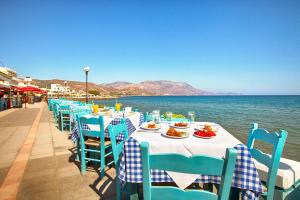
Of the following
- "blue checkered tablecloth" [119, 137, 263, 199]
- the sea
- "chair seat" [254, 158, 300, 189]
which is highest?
"blue checkered tablecloth" [119, 137, 263, 199]

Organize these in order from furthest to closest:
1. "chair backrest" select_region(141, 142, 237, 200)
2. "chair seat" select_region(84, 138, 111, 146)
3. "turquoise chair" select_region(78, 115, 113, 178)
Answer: "chair seat" select_region(84, 138, 111, 146) < "turquoise chair" select_region(78, 115, 113, 178) < "chair backrest" select_region(141, 142, 237, 200)

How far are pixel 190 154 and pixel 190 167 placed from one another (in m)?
0.77

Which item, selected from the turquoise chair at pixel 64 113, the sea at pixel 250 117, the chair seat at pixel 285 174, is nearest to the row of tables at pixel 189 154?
the chair seat at pixel 285 174

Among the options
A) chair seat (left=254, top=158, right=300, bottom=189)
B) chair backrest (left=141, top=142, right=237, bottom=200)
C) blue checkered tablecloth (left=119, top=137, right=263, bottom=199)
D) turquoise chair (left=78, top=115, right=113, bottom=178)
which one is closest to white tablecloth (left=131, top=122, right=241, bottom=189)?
blue checkered tablecloth (left=119, top=137, right=263, bottom=199)

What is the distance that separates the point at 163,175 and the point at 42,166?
297cm

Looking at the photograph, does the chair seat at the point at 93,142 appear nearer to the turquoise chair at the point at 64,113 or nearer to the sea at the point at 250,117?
the turquoise chair at the point at 64,113

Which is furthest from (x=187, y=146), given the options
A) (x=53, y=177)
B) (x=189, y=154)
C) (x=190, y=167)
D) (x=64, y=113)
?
(x=64, y=113)

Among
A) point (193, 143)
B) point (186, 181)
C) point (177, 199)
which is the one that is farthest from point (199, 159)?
point (193, 143)

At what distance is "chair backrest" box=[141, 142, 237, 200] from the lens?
1.07 metres

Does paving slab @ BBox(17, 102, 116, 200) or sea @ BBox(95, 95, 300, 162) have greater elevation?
paving slab @ BBox(17, 102, 116, 200)

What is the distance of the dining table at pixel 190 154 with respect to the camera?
134cm

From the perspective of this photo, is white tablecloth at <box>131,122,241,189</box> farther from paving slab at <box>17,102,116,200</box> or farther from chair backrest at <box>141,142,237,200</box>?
paving slab at <box>17,102,116,200</box>

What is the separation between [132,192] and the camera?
1718mm

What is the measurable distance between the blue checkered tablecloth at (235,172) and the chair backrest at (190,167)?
320mm
